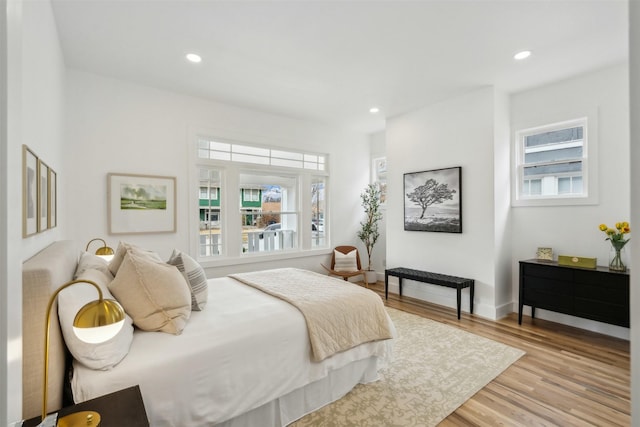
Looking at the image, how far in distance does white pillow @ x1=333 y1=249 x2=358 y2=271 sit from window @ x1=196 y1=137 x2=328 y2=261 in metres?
0.44

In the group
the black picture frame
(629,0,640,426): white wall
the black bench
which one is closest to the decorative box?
the black bench

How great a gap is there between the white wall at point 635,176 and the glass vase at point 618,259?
354cm

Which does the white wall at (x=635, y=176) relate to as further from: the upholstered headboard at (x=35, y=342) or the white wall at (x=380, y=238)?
the white wall at (x=380, y=238)

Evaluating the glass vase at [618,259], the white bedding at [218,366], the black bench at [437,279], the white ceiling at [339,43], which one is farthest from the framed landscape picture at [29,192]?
the glass vase at [618,259]

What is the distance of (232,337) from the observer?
1.78 metres

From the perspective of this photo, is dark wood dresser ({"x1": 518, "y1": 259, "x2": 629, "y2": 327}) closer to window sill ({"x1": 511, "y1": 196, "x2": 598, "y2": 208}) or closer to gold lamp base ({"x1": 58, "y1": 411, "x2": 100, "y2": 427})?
window sill ({"x1": 511, "y1": 196, "x2": 598, "y2": 208})

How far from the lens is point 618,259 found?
10.4 ft

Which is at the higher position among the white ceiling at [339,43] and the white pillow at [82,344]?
the white ceiling at [339,43]

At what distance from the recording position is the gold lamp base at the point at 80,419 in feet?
3.53

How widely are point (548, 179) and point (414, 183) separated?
161cm

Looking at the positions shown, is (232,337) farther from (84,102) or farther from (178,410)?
(84,102)

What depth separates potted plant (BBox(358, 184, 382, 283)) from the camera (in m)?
5.79

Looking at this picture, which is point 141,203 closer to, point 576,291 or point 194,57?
point 194,57

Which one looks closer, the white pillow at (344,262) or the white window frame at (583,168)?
the white window frame at (583,168)
